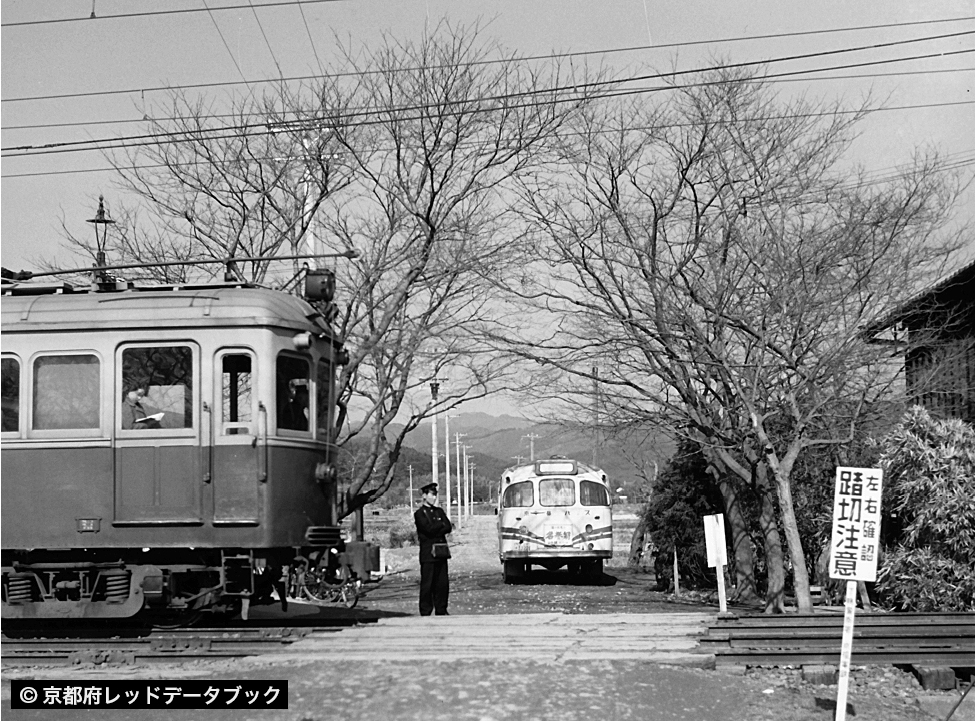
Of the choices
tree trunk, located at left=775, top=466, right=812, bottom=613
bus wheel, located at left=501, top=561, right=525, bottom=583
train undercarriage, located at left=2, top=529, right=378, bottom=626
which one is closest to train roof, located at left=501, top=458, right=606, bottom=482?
bus wheel, located at left=501, top=561, right=525, bottom=583

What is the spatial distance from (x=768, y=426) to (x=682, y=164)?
4.29m

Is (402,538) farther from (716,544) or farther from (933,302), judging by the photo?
(716,544)

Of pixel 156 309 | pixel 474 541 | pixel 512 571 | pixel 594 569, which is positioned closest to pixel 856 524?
pixel 156 309

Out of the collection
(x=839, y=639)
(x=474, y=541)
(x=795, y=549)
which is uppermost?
(x=795, y=549)

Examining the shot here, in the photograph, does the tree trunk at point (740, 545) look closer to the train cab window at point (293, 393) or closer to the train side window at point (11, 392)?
the train cab window at point (293, 393)

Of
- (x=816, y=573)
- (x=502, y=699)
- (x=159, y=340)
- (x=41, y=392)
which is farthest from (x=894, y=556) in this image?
(x=41, y=392)

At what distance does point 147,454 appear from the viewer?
34.2 ft

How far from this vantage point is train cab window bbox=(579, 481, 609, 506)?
79.8ft

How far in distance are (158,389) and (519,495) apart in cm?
1484

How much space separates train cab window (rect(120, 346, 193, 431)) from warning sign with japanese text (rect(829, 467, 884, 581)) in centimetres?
619

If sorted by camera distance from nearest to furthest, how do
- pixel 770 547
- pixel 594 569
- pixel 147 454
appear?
1. pixel 147 454
2. pixel 770 547
3. pixel 594 569

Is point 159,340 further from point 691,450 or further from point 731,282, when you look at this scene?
point 691,450

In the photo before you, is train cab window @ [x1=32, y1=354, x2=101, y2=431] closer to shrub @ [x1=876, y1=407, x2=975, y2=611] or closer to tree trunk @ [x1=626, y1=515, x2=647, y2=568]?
shrub @ [x1=876, y1=407, x2=975, y2=611]

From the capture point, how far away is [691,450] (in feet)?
63.5
